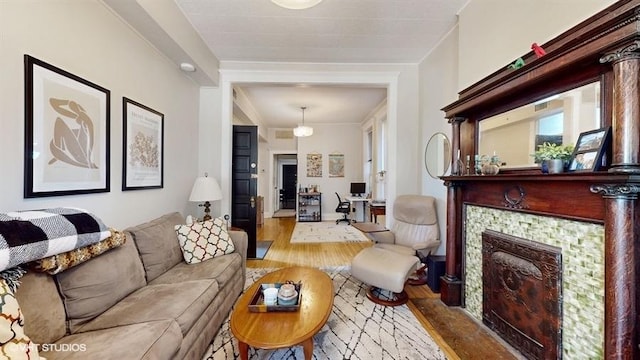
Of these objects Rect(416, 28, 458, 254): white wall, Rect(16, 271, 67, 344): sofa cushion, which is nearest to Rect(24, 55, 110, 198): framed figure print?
Rect(16, 271, 67, 344): sofa cushion

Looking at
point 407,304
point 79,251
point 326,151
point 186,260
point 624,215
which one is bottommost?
point 407,304

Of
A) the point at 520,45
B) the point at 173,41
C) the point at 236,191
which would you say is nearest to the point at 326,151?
the point at 236,191

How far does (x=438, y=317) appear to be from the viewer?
231 centimetres

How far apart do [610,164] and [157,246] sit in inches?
115

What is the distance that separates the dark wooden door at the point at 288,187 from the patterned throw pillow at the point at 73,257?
9134mm

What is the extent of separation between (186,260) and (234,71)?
2643 millimetres

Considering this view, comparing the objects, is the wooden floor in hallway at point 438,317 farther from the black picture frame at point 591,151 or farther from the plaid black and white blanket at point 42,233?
the plaid black and white blanket at point 42,233

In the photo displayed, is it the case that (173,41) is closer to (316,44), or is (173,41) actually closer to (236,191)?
(316,44)

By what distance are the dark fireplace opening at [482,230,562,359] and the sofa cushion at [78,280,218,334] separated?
215cm

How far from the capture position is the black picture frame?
1285 millimetres

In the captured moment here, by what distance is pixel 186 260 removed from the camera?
238 cm

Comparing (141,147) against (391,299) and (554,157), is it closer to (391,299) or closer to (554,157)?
(391,299)

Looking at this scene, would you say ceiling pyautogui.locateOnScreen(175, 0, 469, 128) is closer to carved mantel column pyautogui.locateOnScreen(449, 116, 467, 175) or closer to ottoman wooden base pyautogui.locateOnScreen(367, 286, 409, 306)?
carved mantel column pyautogui.locateOnScreen(449, 116, 467, 175)

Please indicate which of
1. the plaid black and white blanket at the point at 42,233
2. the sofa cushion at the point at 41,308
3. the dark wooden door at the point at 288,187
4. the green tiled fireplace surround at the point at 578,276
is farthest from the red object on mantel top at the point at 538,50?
the dark wooden door at the point at 288,187
